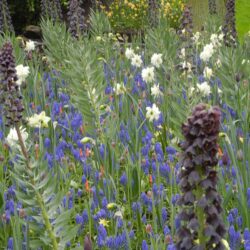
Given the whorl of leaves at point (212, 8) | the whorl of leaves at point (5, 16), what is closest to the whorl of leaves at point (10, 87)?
the whorl of leaves at point (5, 16)

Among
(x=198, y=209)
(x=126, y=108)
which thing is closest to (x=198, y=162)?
(x=198, y=209)

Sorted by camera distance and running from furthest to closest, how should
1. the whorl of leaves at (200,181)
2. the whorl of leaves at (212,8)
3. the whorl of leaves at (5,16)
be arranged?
the whorl of leaves at (212,8) < the whorl of leaves at (5,16) < the whorl of leaves at (200,181)

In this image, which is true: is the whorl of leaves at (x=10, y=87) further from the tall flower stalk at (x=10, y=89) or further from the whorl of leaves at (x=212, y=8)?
the whorl of leaves at (x=212, y=8)

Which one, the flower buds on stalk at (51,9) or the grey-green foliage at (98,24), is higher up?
the flower buds on stalk at (51,9)

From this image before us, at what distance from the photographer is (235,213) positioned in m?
2.79

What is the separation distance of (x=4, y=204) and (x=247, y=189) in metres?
1.18

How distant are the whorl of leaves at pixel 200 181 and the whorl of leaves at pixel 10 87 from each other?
1.21 metres

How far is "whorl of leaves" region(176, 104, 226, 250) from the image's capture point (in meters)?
1.39

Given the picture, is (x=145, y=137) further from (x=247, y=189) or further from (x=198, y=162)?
(x=198, y=162)

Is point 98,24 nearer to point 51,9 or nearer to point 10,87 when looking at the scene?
point 51,9

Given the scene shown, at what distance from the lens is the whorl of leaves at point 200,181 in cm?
139

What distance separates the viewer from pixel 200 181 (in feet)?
4.69

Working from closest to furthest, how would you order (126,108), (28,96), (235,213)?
(235,213)
(126,108)
(28,96)

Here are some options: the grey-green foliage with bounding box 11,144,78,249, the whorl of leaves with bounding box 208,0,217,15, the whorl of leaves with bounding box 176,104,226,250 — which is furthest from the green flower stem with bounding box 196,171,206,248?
the whorl of leaves with bounding box 208,0,217,15
